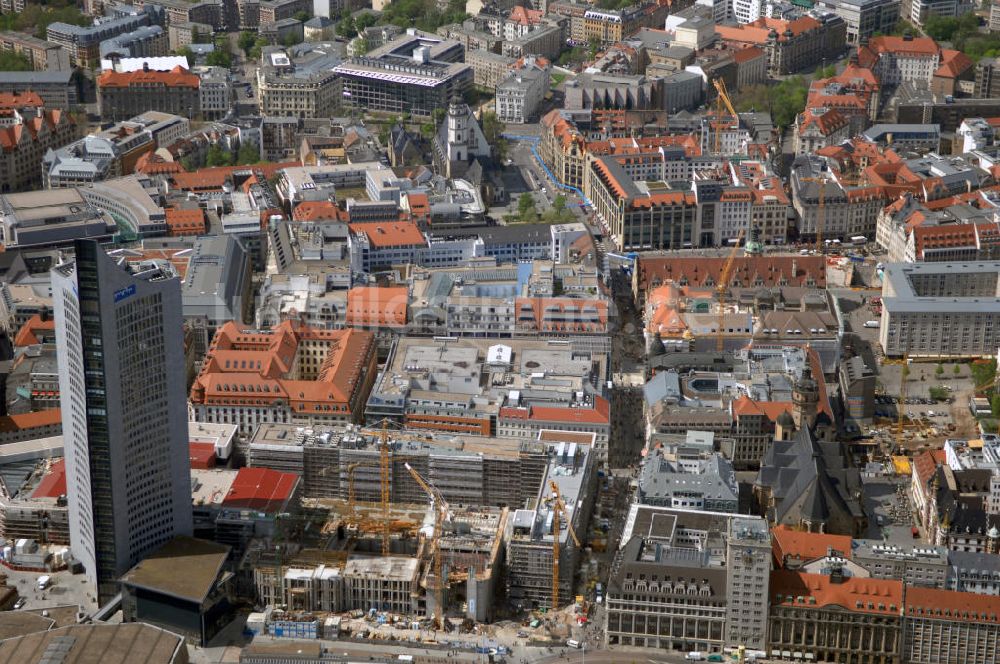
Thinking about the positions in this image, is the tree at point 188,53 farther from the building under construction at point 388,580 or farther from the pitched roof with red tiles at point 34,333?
the building under construction at point 388,580

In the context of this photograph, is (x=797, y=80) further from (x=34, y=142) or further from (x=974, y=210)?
(x=34, y=142)

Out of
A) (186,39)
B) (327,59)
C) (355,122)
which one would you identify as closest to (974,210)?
(355,122)

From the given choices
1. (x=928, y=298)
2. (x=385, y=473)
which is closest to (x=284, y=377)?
(x=385, y=473)

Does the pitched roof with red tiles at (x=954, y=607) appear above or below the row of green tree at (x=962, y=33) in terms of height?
below

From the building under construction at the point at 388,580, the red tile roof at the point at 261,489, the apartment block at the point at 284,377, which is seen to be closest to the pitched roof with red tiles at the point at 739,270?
the apartment block at the point at 284,377

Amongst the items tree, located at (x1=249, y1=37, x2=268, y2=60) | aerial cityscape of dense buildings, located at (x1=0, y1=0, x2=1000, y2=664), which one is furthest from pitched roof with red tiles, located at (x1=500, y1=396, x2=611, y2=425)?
tree, located at (x1=249, y1=37, x2=268, y2=60)
